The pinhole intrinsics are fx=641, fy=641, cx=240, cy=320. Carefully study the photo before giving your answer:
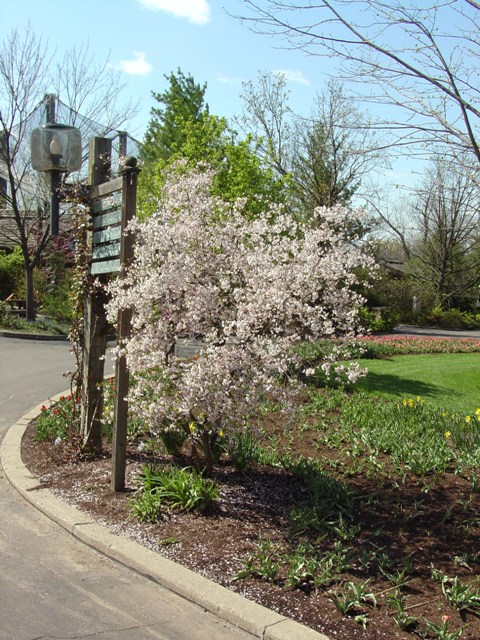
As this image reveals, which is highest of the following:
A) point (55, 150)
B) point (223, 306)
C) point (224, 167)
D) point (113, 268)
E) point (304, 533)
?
point (224, 167)

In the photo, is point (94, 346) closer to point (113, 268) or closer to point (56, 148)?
point (113, 268)

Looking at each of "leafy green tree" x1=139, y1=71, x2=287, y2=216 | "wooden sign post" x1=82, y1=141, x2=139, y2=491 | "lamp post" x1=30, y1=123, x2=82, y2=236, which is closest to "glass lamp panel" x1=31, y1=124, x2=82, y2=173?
"lamp post" x1=30, y1=123, x2=82, y2=236

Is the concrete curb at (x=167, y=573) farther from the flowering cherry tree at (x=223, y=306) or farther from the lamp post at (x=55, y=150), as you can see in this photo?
the lamp post at (x=55, y=150)

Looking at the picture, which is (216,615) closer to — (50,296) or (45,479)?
(45,479)

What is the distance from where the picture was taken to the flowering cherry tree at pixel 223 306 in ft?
15.9

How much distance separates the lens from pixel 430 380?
1246 centimetres

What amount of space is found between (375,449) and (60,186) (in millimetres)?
4269

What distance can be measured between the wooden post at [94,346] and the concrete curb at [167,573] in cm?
87

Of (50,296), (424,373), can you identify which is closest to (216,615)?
(424,373)

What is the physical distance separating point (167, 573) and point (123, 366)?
2.03 metres

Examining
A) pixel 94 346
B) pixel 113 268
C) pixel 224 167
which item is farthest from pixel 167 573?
pixel 224 167

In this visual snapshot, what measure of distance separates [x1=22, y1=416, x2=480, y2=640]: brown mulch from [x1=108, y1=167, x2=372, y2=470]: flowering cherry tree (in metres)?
0.74

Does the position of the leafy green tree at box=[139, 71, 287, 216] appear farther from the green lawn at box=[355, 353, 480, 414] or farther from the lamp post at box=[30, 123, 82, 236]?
the lamp post at box=[30, 123, 82, 236]

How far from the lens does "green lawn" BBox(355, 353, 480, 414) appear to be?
35.0 feet
